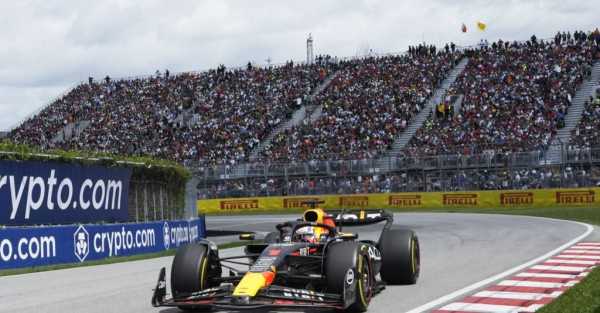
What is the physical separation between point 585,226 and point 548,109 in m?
19.0

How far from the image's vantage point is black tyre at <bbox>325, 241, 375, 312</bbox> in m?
8.80

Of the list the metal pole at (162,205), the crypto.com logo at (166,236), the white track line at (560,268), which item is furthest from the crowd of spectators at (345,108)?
the white track line at (560,268)

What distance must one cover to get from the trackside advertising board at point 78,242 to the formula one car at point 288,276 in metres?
7.06

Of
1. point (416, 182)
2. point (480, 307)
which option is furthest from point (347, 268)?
point (416, 182)

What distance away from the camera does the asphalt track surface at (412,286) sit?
10078mm

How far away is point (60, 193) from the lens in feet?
61.7

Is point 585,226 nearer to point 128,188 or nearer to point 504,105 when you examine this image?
point 128,188

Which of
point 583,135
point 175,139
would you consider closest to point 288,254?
point 583,135

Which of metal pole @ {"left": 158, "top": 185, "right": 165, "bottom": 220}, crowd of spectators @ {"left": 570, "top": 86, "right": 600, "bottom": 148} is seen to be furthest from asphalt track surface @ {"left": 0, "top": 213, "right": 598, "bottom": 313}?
crowd of spectators @ {"left": 570, "top": 86, "right": 600, "bottom": 148}

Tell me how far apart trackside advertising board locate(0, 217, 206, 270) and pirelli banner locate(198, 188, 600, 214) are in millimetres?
19636

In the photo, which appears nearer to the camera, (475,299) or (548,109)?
(475,299)

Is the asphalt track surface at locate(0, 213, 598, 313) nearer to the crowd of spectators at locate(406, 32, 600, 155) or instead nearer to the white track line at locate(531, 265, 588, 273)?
the white track line at locate(531, 265, 588, 273)

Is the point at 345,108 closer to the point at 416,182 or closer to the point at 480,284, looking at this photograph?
the point at 416,182

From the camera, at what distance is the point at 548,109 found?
4347 cm
